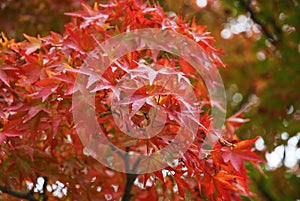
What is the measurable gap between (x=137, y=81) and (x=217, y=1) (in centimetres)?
175

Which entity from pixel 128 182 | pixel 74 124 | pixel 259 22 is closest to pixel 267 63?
pixel 259 22

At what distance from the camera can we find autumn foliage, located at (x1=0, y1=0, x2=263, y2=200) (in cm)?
110

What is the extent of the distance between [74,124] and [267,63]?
137 centimetres

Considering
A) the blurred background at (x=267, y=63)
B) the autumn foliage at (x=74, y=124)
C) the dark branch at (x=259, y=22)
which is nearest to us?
the autumn foliage at (x=74, y=124)

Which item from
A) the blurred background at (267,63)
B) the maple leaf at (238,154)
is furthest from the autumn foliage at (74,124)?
the blurred background at (267,63)

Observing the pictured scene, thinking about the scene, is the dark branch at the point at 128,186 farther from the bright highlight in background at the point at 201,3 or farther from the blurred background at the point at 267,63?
the bright highlight in background at the point at 201,3

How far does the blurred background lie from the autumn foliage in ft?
1.66

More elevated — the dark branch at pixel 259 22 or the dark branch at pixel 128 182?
the dark branch at pixel 259 22

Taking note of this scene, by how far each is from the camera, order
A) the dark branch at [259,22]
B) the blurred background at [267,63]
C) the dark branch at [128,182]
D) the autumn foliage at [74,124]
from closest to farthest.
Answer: the autumn foliage at [74,124], the dark branch at [128,182], the blurred background at [267,63], the dark branch at [259,22]

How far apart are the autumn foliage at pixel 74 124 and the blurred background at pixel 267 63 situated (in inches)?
19.9

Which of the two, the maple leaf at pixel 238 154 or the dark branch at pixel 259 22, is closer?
the maple leaf at pixel 238 154

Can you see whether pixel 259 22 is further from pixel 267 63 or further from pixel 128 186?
pixel 128 186

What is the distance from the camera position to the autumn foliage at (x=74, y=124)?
3.61 ft

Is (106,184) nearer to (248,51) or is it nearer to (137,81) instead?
(137,81)
